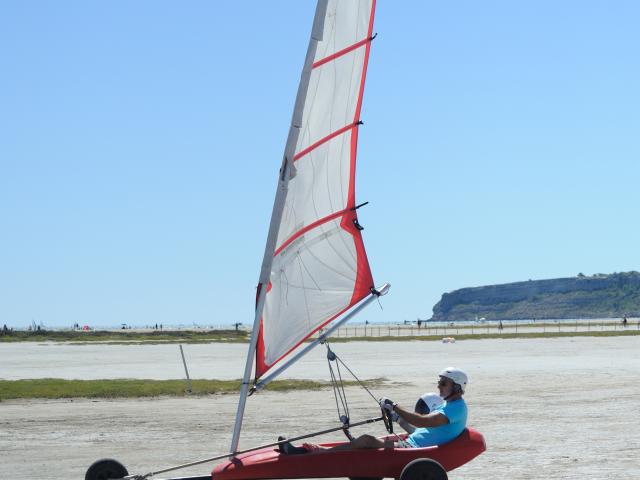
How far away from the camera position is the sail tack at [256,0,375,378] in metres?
11.1

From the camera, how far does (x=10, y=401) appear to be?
80.9 ft

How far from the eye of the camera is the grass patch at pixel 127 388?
25.6 meters

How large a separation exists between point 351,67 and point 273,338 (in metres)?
3.20

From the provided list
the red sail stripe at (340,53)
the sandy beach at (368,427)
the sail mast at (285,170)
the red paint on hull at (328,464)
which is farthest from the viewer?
the sandy beach at (368,427)

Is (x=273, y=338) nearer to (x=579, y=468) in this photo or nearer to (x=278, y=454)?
(x=278, y=454)

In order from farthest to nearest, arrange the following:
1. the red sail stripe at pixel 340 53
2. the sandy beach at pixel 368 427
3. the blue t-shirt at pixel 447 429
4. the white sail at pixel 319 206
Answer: the sandy beach at pixel 368 427, the red sail stripe at pixel 340 53, the white sail at pixel 319 206, the blue t-shirt at pixel 447 429

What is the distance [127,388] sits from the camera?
1059 inches

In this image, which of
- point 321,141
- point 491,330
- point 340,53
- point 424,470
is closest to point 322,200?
point 321,141

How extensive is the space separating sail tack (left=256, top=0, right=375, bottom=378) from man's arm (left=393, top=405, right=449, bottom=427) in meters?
1.39

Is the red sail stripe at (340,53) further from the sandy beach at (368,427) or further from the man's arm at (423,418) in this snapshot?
the sandy beach at (368,427)

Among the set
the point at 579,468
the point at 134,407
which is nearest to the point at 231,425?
the point at 134,407

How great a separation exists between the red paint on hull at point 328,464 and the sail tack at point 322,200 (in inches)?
39.6

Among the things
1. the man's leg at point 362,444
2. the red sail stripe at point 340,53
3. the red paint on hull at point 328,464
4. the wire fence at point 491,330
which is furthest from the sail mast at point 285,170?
the wire fence at point 491,330

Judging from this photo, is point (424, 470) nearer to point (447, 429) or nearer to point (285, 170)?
point (447, 429)
